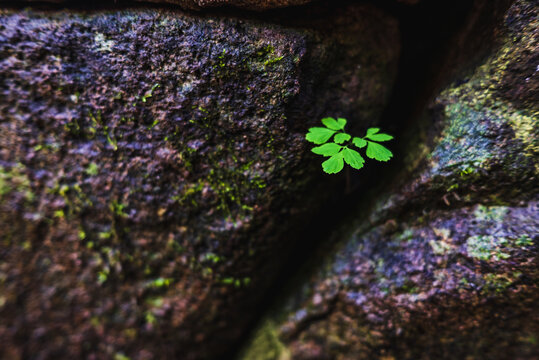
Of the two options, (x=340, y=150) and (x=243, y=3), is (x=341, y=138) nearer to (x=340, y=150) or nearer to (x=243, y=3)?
(x=340, y=150)

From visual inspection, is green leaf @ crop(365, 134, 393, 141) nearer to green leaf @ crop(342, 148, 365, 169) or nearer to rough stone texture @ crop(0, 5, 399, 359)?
green leaf @ crop(342, 148, 365, 169)

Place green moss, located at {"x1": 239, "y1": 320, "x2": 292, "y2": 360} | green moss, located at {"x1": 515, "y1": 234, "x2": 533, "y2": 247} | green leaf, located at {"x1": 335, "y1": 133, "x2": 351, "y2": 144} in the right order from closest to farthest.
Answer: green moss, located at {"x1": 515, "y1": 234, "x2": 533, "y2": 247}
green leaf, located at {"x1": 335, "y1": 133, "x2": 351, "y2": 144}
green moss, located at {"x1": 239, "y1": 320, "x2": 292, "y2": 360}

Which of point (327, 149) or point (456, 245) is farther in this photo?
point (456, 245)

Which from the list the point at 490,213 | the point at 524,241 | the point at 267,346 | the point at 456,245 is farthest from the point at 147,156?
the point at 524,241

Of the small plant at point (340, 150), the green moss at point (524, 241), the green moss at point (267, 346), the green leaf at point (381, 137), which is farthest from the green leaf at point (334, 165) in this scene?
the green moss at point (267, 346)

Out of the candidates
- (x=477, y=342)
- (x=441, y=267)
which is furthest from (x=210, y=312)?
(x=477, y=342)

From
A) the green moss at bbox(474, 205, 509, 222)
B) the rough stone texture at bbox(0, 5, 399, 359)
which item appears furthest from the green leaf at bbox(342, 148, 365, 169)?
the green moss at bbox(474, 205, 509, 222)
